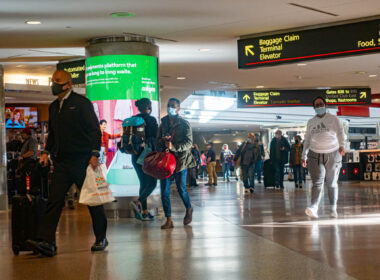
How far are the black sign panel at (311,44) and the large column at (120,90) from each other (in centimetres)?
195

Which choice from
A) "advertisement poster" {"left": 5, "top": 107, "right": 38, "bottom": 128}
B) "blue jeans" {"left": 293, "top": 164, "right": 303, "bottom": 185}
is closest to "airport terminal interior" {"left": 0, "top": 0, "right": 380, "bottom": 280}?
"blue jeans" {"left": 293, "top": 164, "right": 303, "bottom": 185}

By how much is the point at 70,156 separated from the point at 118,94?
4.92 meters

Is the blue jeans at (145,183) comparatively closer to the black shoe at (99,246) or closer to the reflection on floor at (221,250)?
the reflection on floor at (221,250)

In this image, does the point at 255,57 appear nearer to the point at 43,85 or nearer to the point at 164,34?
the point at 164,34

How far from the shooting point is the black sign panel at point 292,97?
2244 cm

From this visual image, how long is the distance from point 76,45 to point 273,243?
762 centimetres

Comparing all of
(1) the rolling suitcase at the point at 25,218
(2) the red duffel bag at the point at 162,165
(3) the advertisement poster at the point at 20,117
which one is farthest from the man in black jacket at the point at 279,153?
(1) the rolling suitcase at the point at 25,218

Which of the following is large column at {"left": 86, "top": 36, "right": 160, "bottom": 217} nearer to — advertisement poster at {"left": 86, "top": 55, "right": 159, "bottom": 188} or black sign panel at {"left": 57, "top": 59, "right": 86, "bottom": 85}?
advertisement poster at {"left": 86, "top": 55, "right": 159, "bottom": 188}

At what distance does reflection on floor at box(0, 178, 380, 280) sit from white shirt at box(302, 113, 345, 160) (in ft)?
3.50

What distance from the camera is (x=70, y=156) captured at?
6918 mm

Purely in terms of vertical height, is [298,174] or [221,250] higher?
[298,174]

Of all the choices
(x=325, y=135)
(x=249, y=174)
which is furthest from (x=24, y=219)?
(x=249, y=174)

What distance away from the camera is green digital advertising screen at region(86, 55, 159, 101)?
1176 cm

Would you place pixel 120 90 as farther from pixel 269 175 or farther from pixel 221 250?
pixel 269 175
